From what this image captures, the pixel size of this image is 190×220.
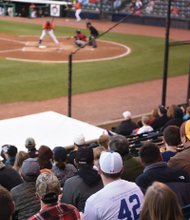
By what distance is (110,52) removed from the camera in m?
23.2

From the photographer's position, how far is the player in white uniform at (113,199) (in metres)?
4.11

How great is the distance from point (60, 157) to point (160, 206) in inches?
123

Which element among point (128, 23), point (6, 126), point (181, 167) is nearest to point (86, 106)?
point (6, 126)

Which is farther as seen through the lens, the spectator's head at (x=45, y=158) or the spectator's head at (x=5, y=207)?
the spectator's head at (x=45, y=158)

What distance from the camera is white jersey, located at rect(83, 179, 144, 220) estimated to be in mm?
4105

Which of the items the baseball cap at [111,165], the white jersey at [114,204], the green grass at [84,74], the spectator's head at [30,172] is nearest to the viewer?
the white jersey at [114,204]

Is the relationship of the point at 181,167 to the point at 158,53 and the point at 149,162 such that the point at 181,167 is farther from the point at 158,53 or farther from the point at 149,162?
the point at 158,53

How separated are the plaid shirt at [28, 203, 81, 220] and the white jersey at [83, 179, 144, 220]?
0.23 metres

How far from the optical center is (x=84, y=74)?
1870cm

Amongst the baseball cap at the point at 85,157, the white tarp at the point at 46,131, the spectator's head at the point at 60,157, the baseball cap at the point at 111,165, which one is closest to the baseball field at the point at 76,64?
the white tarp at the point at 46,131

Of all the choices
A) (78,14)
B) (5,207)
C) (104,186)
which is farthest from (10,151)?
(78,14)

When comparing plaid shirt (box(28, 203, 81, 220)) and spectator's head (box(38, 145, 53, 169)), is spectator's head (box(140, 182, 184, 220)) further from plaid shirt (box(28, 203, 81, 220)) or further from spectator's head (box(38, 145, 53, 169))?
spectator's head (box(38, 145, 53, 169))

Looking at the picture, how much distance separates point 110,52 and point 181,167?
18.0 m

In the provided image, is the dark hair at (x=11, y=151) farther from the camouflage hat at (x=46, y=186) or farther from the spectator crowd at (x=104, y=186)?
the camouflage hat at (x=46, y=186)
